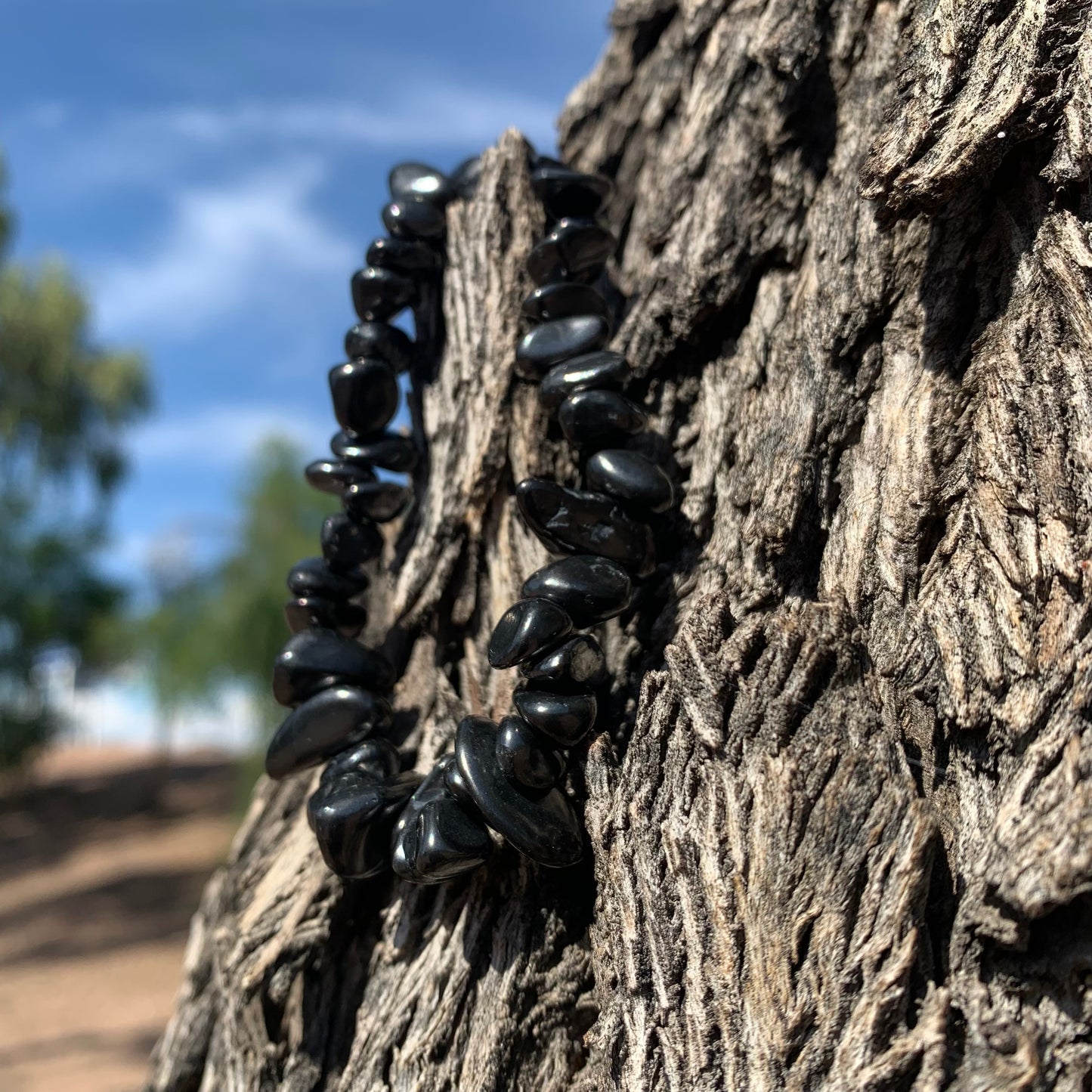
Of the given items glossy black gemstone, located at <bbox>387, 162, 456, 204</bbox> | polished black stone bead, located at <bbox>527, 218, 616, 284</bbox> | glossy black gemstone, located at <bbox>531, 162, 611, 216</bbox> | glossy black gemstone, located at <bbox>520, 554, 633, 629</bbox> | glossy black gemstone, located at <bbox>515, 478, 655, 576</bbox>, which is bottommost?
glossy black gemstone, located at <bbox>520, 554, 633, 629</bbox>

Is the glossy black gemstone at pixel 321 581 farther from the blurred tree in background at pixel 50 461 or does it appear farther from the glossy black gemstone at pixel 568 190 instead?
the blurred tree in background at pixel 50 461

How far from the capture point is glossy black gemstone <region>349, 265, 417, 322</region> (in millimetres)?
1435

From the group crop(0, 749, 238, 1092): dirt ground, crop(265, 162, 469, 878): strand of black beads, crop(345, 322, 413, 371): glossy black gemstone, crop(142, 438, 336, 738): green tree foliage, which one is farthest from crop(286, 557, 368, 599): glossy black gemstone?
crop(142, 438, 336, 738): green tree foliage

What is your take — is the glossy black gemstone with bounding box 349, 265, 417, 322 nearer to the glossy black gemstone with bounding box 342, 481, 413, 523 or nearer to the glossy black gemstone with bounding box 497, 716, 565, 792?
the glossy black gemstone with bounding box 342, 481, 413, 523

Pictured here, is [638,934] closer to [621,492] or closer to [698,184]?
[621,492]

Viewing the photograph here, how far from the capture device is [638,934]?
906mm

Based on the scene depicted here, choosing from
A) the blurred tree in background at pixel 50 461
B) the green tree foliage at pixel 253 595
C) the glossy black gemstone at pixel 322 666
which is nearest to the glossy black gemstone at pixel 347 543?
the glossy black gemstone at pixel 322 666

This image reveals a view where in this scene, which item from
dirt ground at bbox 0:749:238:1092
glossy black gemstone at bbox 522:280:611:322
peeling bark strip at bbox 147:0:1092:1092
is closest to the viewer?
peeling bark strip at bbox 147:0:1092:1092

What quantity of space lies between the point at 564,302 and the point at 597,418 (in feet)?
0.67

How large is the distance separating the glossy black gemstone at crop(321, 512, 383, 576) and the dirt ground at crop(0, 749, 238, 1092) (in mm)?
3952

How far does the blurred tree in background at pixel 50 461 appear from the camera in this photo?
8.91 m

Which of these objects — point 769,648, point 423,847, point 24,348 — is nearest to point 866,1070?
point 769,648

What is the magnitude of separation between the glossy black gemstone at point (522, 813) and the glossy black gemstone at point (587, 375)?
464mm

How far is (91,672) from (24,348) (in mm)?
3671
